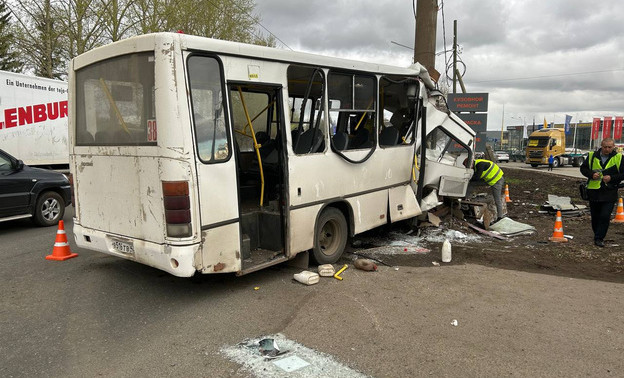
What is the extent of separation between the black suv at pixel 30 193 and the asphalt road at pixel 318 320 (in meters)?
2.51

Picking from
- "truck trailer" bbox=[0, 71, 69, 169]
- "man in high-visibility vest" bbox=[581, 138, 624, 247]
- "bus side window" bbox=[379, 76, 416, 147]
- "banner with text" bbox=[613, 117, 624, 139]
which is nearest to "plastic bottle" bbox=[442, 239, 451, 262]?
"bus side window" bbox=[379, 76, 416, 147]

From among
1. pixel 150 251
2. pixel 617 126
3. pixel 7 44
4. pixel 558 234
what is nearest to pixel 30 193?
pixel 150 251

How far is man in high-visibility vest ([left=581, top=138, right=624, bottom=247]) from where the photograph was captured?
6699 mm


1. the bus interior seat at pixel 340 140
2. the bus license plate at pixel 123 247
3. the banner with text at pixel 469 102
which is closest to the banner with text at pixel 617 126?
the banner with text at pixel 469 102

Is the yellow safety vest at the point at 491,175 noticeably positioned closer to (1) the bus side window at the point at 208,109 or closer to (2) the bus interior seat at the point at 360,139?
(2) the bus interior seat at the point at 360,139

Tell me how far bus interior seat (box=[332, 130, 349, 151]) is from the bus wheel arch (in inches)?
30.3

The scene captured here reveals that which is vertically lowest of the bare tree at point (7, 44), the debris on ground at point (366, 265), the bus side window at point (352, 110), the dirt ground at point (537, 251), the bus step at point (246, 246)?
the dirt ground at point (537, 251)

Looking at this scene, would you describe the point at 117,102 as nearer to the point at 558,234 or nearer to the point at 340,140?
the point at 340,140

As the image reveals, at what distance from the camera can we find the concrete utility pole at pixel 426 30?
9.91m

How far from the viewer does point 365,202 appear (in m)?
6.16

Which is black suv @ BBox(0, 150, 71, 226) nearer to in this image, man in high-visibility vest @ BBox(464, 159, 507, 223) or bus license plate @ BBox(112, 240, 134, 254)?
A: bus license plate @ BBox(112, 240, 134, 254)

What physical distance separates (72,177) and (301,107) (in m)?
2.94

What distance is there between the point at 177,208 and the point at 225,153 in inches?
28.9

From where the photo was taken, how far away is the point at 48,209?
845 centimetres
